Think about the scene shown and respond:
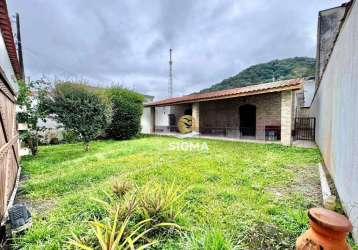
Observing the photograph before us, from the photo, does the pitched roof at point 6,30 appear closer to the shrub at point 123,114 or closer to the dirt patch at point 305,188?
the shrub at point 123,114

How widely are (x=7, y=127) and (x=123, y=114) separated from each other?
9.72m

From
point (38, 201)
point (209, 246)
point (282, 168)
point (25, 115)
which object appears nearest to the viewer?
point (209, 246)

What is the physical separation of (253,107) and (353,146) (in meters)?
11.0

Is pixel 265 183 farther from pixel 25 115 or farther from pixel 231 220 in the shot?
pixel 25 115

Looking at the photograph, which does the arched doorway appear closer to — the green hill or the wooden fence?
the wooden fence

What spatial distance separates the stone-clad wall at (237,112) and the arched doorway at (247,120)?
281mm

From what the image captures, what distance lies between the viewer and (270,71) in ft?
104

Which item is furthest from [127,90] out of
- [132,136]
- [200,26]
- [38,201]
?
[38,201]

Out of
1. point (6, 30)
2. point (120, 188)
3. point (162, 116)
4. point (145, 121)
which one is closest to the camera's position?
point (120, 188)

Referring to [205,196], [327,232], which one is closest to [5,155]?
[205,196]

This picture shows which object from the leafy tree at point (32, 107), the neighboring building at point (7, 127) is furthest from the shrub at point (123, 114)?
the neighboring building at point (7, 127)

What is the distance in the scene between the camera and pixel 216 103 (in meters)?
14.9

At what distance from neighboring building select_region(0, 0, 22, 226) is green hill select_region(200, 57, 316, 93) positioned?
89.2 feet
